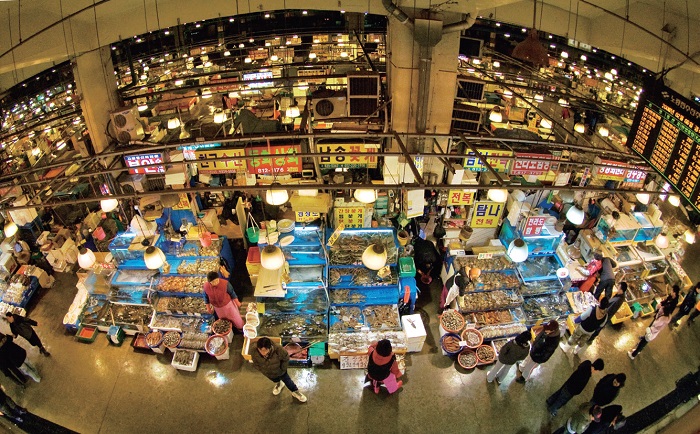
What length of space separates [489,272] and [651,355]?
12.4ft

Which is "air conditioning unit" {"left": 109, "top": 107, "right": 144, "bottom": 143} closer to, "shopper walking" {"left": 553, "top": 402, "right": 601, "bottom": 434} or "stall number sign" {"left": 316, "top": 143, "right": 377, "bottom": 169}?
"stall number sign" {"left": 316, "top": 143, "right": 377, "bottom": 169}

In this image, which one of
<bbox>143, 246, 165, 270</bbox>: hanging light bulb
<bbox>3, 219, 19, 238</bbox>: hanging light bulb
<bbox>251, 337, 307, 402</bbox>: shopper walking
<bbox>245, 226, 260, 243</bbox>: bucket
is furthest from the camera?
<bbox>245, 226, 260, 243</bbox>: bucket

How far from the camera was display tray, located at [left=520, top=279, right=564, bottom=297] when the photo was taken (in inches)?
360

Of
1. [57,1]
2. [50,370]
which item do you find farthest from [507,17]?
[50,370]

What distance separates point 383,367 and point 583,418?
330 centimetres

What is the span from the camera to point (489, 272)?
30.3ft

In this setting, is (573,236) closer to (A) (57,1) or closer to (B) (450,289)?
(B) (450,289)

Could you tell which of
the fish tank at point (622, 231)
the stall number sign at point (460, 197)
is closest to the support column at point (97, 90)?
the stall number sign at point (460, 197)

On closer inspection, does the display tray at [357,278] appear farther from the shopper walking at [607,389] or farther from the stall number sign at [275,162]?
the shopper walking at [607,389]

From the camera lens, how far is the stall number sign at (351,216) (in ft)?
30.8

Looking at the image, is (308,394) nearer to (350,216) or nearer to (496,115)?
(350,216)

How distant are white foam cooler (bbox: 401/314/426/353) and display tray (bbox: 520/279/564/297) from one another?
2.58m

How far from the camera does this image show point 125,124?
376 inches

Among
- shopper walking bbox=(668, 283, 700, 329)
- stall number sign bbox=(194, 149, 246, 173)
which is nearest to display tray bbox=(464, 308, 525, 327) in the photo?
shopper walking bbox=(668, 283, 700, 329)
